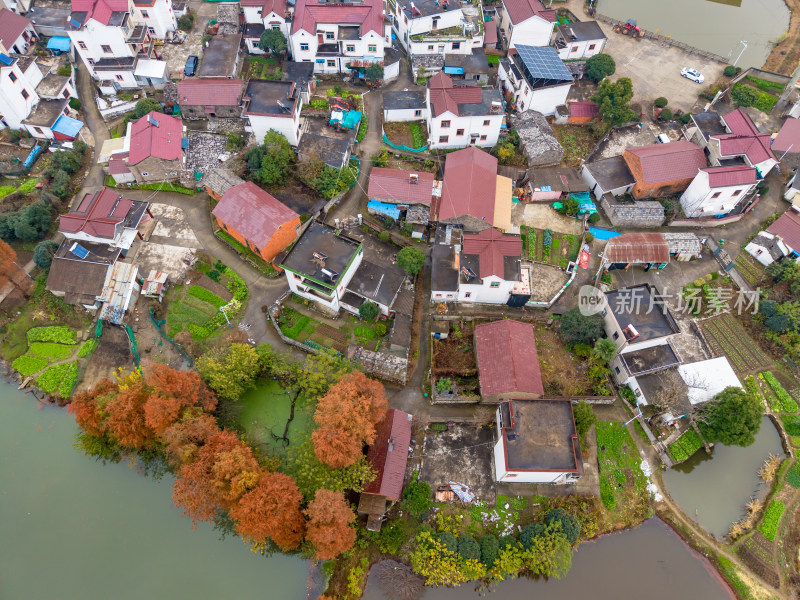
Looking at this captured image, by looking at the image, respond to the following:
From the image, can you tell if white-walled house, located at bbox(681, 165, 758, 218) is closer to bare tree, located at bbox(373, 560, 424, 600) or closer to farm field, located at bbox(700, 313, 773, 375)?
farm field, located at bbox(700, 313, 773, 375)

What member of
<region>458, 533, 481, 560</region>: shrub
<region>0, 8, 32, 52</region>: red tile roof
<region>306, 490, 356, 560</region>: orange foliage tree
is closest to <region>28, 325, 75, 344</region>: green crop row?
<region>306, 490, 356, 560</region>: orange foliage tree

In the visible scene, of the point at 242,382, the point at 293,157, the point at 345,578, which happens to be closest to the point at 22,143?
the point at 293,157

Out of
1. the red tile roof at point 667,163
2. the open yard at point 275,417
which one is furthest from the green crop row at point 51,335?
the red tile roof at point 667,163

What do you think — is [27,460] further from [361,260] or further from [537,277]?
[537,277]

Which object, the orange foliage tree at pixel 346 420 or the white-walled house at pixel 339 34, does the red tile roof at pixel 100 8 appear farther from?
the orange foliage tree at pixel 346 420

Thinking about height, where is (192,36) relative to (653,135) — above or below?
below
